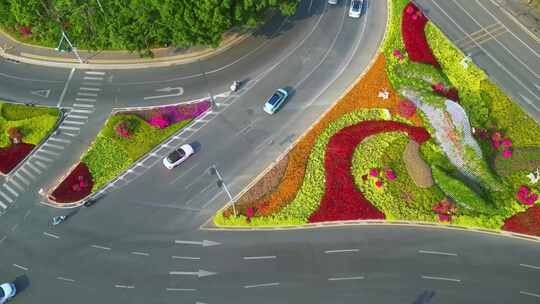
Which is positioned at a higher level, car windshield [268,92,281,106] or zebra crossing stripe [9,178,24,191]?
car windshield [268,92,281,106]

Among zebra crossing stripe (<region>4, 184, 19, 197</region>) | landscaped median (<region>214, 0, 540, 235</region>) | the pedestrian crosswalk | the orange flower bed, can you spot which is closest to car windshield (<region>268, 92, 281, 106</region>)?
the orange flower bed

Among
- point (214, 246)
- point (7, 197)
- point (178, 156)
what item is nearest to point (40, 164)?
point (7, 197)

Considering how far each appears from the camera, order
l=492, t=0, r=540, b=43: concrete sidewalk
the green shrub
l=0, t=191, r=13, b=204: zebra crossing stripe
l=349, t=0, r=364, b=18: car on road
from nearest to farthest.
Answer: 1. the green shrub
2. l=0, t=191, r=13, b=204: zebra crossing stripe
3. l=492, t=0, r=540, b=43: concrete sidewalk
4. l=349, t=0, r=364, b=18: car on road

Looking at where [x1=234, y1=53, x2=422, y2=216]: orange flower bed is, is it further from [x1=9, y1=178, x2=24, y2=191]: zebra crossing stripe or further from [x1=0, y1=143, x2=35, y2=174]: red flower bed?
[x1=0, y1=143, x2=35, y2=174]: red flower bed

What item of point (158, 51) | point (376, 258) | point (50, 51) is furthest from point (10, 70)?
point (376, 258)

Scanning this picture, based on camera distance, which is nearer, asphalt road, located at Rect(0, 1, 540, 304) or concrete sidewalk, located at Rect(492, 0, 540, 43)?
asphalt road, located at Rect(0, 1, 540, 304)

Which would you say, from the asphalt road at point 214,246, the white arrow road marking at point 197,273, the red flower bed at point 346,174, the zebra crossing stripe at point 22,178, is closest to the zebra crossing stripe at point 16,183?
the asphalt road at point 214,246

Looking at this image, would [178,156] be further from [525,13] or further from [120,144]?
[525,13]
